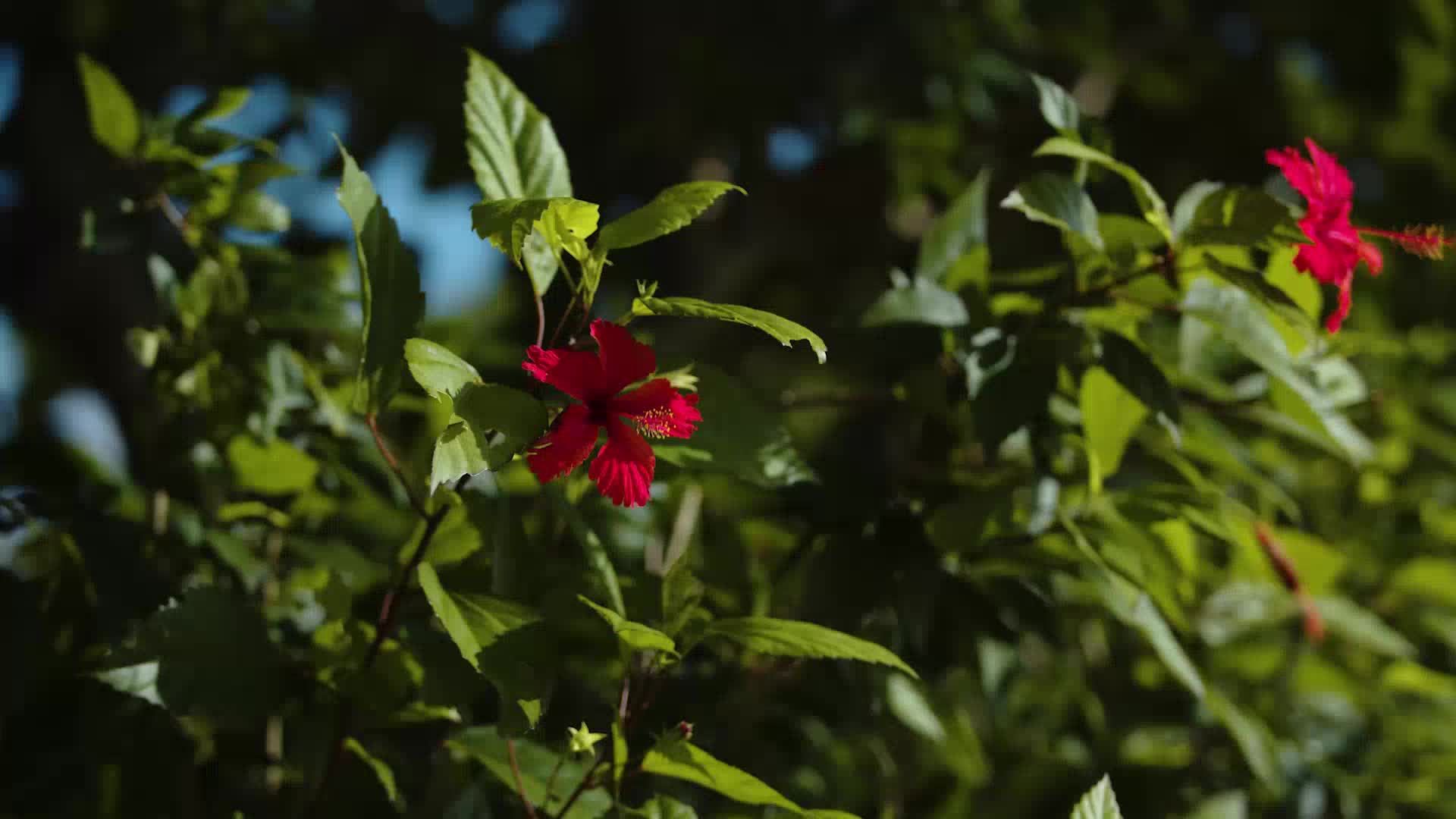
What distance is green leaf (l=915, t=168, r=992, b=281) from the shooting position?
3.65 ft

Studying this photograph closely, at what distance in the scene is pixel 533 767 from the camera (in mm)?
870

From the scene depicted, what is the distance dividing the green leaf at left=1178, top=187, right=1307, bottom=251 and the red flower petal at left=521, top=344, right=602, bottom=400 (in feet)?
1.60

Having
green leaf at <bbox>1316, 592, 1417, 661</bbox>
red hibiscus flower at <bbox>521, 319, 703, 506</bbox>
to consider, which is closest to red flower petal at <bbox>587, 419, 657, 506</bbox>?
red hibiscus flower at <bbox>521, 319, 703, 506</bbox>

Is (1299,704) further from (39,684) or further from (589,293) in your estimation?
(39,684)

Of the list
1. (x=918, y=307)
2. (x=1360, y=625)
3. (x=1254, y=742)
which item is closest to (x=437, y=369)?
(x=918, y=307)

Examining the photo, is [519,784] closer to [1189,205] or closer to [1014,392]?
[1014,392]

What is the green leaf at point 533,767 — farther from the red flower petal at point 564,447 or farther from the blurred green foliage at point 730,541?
the red flower petal at point 564,447

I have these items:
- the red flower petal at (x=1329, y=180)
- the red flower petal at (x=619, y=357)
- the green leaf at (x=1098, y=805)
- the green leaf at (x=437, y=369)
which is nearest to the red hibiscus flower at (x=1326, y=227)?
the red flower petal at (x=1329, y=180)

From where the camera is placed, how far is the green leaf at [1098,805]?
2.44 feet

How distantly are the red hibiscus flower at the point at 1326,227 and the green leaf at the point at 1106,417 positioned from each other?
16 cm

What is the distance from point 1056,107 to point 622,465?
0.47 metres

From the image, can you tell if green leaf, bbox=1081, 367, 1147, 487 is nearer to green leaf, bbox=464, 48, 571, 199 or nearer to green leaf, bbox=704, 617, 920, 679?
green leaf, bbox=704, 617, 920, 679

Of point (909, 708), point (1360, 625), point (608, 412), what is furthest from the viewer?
point (1360, 625)

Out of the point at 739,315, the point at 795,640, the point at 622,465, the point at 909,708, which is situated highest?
the point at 739,315
